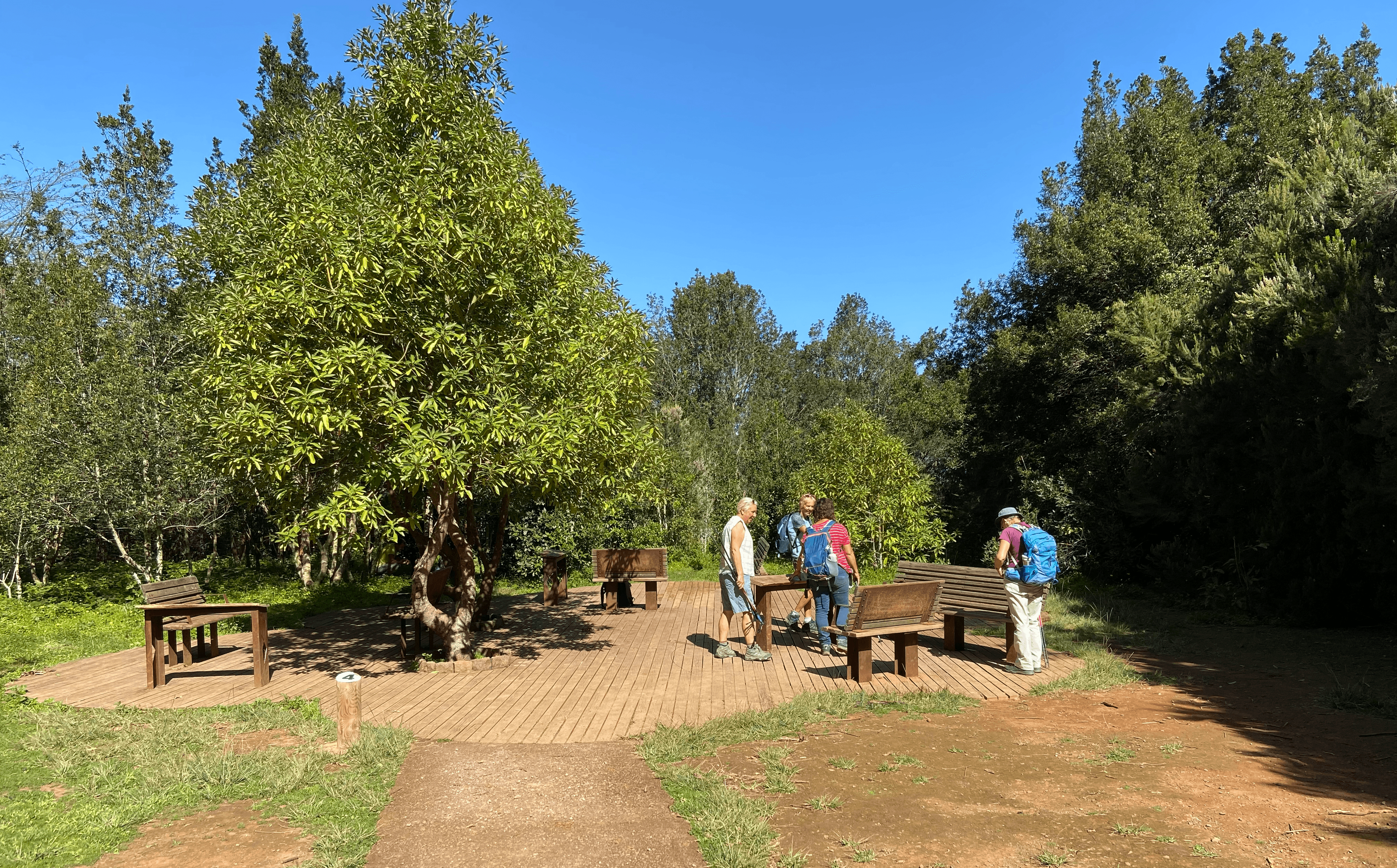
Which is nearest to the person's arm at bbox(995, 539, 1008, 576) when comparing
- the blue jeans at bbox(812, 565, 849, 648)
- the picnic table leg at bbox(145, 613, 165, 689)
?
the blue jeans at bbox(812, 565, 849, 648)

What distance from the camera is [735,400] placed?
35.8 meters

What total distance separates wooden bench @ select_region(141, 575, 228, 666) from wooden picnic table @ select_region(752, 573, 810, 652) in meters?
5.47

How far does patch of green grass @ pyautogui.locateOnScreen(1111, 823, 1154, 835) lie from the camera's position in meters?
4.08

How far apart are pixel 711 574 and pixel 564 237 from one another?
1123 cm

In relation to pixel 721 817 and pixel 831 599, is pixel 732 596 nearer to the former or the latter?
pixel 831 599

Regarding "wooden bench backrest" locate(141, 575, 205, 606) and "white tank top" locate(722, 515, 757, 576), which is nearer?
"wooden bench backrest" locate(141, 575, 205, 606)

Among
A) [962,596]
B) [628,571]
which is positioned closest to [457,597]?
[628,571]

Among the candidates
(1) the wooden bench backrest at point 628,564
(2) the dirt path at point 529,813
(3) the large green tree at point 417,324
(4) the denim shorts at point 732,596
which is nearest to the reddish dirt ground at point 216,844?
(2) the dirt path at point 529,813

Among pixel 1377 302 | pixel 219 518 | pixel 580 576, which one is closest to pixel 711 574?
pixel 580 576

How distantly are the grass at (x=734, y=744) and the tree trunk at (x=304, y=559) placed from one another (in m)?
12.7

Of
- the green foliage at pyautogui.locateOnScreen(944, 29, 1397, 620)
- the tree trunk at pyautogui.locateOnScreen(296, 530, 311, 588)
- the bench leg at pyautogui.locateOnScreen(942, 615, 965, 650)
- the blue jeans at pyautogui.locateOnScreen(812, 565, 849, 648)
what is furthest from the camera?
the tree trunk at pyautogui.locateOnScreen(296, 530, 311, 588)

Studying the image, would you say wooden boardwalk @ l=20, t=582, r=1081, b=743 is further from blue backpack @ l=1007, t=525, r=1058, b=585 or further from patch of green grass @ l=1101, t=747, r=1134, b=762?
patch of green grass @ l=1101, t=747, r=1134, b=762

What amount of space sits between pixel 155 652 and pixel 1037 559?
8.37 metres

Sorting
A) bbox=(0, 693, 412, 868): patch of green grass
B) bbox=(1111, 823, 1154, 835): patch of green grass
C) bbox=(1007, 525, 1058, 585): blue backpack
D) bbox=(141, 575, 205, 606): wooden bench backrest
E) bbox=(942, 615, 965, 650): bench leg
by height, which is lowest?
bbox=(1111, 823, 1154, 835): patch of green grass
